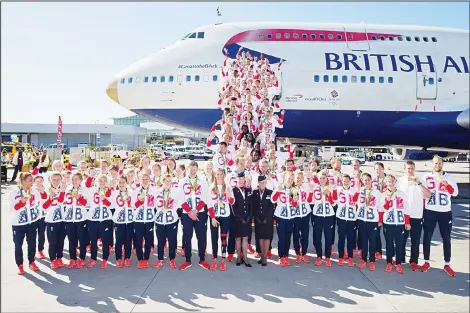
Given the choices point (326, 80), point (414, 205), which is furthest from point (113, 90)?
point (414, 205)

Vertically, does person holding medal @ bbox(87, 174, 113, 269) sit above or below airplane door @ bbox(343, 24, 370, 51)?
below

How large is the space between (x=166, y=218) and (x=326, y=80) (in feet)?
32.7

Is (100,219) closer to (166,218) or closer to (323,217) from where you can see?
(166,218)

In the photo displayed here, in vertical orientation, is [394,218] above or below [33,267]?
above

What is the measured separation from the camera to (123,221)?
645cm

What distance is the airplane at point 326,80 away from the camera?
1429 cm

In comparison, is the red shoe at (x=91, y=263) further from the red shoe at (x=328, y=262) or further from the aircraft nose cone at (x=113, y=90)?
the aircraft nose cone at (x=113, y=90)

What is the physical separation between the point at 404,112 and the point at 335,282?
35.7 ft

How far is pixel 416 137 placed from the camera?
1523 centimetres

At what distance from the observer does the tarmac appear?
4.89m

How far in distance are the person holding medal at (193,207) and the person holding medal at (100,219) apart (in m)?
1.27

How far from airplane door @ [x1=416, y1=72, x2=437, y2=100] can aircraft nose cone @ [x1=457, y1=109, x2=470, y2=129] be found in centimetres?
126

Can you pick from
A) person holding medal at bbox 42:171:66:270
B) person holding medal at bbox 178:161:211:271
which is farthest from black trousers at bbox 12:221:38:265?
person holding medal at bbox 178:161:211:271

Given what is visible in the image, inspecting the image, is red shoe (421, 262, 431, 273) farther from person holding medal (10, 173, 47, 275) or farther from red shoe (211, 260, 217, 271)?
person holding medal (10, 173, 47, 275)
